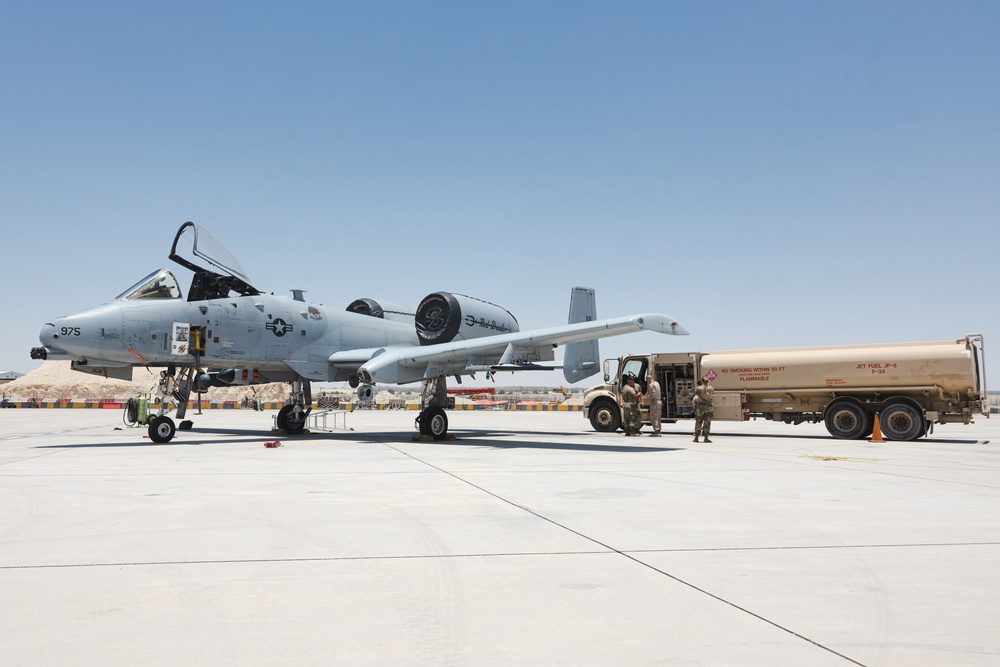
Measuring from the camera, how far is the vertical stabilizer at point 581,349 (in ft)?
73.9

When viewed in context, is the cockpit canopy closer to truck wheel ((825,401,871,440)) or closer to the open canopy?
the open canopy

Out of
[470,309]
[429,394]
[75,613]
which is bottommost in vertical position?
[75,613]

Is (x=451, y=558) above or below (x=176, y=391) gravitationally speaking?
below

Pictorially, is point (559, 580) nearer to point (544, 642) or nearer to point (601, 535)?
point (544, 642)

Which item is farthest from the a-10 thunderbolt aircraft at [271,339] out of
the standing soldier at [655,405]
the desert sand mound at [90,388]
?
the desert sand mound at [90,388]

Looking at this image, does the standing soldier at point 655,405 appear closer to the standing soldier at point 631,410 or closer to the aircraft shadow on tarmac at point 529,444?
the standing soldier at point 631,410

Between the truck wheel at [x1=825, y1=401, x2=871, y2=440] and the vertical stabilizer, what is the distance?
22.7 ft

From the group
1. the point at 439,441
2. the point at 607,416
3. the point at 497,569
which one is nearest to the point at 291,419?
the point at 439,441

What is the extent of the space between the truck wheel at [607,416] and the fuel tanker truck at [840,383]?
1.03 metres

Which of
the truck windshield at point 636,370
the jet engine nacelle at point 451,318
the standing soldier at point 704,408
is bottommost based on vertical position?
the standing soldier at point 704,408

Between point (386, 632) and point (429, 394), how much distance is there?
581 inches

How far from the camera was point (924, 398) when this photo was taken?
19.3 meters

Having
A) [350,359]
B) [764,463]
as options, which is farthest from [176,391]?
[764,463]

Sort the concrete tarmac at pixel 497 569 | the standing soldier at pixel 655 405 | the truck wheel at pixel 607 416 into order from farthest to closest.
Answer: the truck wheel at pixel 607 416 < the standing soldier at pixel 655 405 < the concrete tarmac at pixel 497 569
